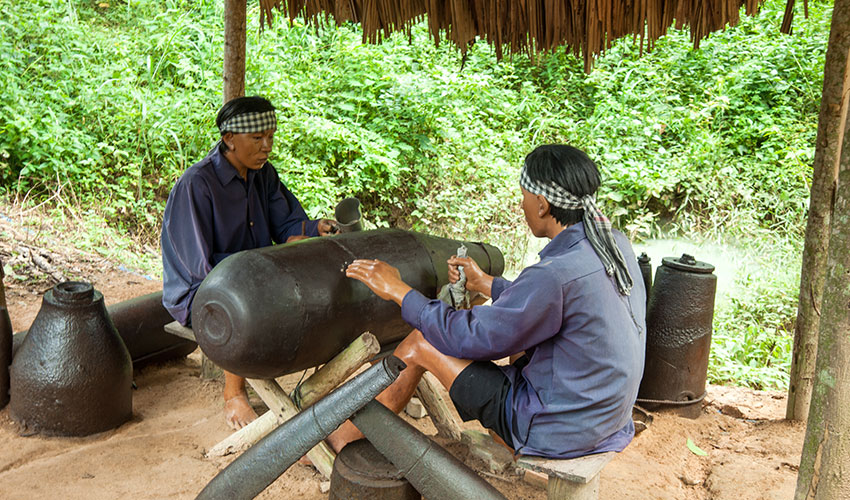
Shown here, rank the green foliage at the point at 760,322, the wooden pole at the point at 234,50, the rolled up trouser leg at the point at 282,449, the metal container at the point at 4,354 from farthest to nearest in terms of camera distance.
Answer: the green foliage at the point at 760,322
the wooden pole at the point at 234,50
the metal container at the point at 4,354
the rolled up trouser leg at the point at 282,449

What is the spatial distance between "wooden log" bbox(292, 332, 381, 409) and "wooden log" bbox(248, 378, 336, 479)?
72 millimetres

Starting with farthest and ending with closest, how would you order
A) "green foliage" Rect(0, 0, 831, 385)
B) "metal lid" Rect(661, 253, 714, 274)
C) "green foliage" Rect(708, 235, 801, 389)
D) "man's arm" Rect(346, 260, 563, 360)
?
"green foliage" Rect(0, 0, 831, 385)
"green foliage" Rect(708, 235, 801, 389)
"metal lid" Rect(661, 253, 714, 274)
"man's arm" Rect(346, 260, 563, 360)

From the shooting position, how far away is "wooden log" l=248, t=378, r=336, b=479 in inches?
109

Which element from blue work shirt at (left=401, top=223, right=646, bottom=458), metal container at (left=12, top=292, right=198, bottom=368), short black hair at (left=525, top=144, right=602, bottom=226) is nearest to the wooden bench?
blue work shirt at (left=401, top=223, right=646, bottom=458)

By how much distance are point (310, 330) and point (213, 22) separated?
652cm

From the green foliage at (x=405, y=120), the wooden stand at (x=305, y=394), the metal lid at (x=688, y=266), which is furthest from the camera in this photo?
the green foliage at (x=405, y=120)

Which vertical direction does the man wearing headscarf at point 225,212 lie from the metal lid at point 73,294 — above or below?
above

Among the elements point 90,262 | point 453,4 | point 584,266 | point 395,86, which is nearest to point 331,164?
point 395,86

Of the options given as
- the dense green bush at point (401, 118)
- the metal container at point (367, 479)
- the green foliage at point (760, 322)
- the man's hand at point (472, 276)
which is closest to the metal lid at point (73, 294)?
the metal container at point (367, 479)

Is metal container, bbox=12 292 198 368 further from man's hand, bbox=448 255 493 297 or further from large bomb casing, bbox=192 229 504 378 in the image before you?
man's hand, bbox=448 255 493 297

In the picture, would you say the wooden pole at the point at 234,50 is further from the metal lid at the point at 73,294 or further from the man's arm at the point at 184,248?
the metal lid at the point at 73,294

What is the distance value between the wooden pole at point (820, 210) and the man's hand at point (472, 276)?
153 cm

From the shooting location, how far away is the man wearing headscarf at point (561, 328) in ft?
6.73

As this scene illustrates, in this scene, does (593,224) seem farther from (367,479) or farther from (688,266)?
(688,266)
